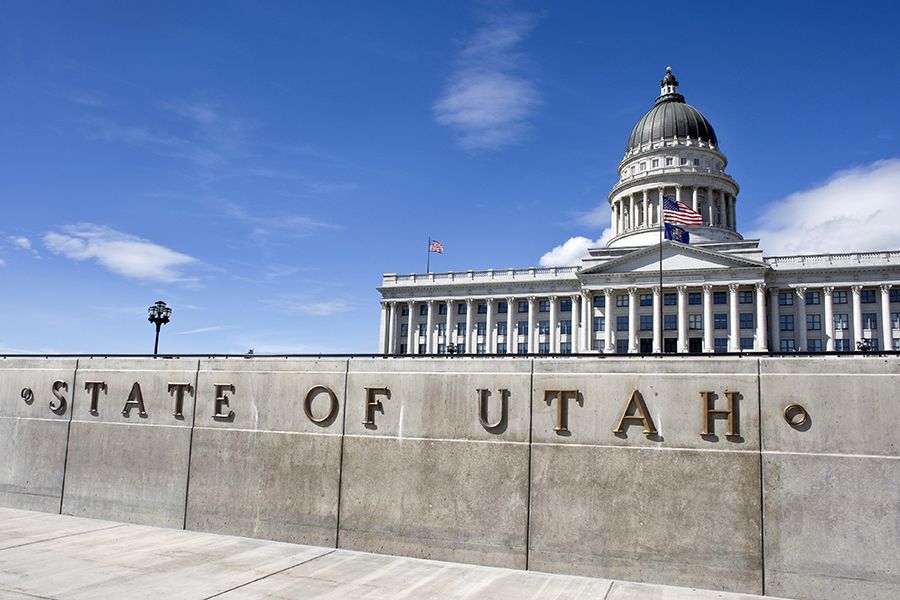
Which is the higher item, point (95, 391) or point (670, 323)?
point (670, 323)

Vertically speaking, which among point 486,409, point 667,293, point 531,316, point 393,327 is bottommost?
point 486,409

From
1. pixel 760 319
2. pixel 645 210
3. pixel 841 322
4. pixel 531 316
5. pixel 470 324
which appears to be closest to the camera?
pixel 760 319

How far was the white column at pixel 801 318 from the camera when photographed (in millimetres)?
73062

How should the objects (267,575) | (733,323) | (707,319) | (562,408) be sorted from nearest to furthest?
(267,575)
(562,408)
(733,323)
(707,319)

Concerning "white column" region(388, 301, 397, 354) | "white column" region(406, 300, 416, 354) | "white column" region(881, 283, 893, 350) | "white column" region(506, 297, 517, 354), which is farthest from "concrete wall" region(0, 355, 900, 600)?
"white column" region(388, 301, 397, 354)

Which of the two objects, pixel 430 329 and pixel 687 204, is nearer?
pixel 430 329

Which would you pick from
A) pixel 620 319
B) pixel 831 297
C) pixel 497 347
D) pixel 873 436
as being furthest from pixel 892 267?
pixel 873 436

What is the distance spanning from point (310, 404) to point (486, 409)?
3.40 m

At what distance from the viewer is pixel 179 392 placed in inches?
533

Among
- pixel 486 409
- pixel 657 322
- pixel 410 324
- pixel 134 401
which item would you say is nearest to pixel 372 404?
pixel 486 409

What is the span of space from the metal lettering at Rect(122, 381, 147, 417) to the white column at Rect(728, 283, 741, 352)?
67.6m

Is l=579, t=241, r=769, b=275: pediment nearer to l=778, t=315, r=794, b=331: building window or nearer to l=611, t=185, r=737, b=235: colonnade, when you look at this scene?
l=778, t=315, r=794, b=331: building window

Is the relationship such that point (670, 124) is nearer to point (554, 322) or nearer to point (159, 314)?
point (554, 322)

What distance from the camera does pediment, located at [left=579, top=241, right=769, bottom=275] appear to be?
243 ft
